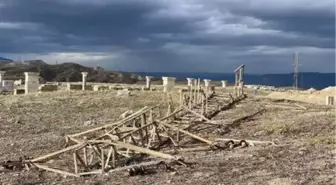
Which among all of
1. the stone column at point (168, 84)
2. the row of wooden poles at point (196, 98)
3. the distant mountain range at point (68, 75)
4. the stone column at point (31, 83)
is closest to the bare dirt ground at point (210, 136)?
the row of wooden poles at point (196, 98)

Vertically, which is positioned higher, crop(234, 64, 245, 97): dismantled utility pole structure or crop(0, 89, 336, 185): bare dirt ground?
crop(234, 64, 245, 97): dismantled utility pole structure

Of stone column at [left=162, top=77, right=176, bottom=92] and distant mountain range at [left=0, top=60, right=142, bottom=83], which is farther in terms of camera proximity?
distant mountain range at [left=0, top=60, right=142, bottom=83]

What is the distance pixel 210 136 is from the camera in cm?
1692

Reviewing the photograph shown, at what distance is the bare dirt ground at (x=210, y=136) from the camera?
11.4 meters

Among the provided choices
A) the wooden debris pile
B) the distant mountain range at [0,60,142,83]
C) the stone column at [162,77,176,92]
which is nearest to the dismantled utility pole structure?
the wooden debris pile

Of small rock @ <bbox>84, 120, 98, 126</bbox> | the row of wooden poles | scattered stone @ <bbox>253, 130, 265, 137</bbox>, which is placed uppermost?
the row of wooden poles

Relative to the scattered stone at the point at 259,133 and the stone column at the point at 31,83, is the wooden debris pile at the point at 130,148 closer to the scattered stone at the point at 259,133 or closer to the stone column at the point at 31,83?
the scattered stone at the point at 259,133

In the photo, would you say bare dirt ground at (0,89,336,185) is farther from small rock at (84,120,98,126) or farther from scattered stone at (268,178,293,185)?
small rock at (84,120,98,126)

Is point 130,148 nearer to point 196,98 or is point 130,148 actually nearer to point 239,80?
point 196,98

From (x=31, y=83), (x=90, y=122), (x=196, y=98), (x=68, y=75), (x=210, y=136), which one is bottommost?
(x=90, y=122)

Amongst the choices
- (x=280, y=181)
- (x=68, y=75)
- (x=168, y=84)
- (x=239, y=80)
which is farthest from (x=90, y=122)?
(x=68, y=75)

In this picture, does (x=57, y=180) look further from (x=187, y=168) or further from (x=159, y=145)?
(x=159, y=145)

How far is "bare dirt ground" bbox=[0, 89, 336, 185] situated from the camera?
1138 cm

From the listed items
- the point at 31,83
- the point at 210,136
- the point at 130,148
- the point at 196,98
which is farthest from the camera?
the point at 31,83
